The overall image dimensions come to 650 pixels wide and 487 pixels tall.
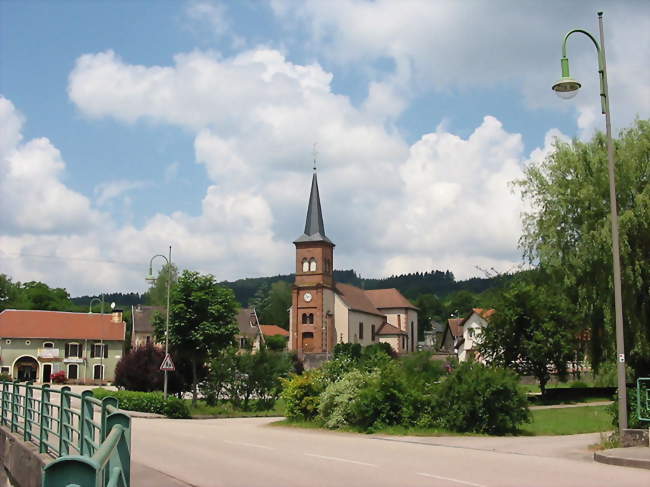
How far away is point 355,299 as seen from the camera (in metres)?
109

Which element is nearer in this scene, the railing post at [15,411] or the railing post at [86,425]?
the railing post at [86,425]

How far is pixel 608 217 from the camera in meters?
27.6

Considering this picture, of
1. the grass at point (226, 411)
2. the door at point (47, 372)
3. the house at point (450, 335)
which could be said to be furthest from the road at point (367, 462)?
the house at point (450, 335)

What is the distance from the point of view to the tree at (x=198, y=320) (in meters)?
39.1

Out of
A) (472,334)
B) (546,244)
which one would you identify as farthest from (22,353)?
(546,244)

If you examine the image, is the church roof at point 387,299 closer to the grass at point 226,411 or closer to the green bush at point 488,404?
the grass at point 226,411

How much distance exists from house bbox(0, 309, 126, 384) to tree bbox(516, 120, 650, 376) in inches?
2333

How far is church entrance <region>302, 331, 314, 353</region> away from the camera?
9554 cm

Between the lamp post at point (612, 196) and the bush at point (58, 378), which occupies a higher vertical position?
the lamp post at point (612, 196)

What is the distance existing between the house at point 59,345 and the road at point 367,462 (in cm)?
6450

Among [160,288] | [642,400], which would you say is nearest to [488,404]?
[642,400]

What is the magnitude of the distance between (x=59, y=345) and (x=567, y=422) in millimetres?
69388

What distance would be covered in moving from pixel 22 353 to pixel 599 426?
70.9 m

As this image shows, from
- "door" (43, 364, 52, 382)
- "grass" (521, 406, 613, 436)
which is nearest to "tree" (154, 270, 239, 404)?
"grass" (521, 406, 613, 436)
